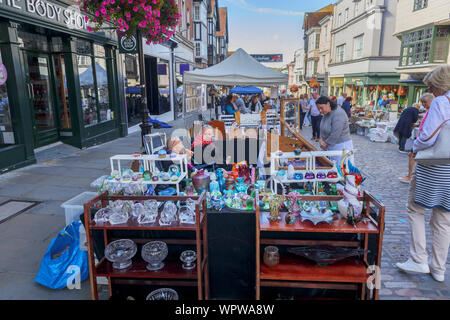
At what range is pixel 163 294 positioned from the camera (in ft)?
9.04

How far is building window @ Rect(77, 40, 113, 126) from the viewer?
931 centimetres

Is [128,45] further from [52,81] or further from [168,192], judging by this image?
[168,192]

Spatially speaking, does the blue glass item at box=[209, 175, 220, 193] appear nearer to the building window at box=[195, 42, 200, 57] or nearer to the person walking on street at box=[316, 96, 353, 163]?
the person walking on street at box=[316, 96, 353, 163]

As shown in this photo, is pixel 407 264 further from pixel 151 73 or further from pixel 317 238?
pixel 151 73

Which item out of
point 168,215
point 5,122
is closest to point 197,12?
point 5,122

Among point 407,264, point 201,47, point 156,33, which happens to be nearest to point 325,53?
point 201,47

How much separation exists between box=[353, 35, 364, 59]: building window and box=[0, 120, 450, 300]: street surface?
2137 cm

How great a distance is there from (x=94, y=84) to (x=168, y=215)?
8.69 metres

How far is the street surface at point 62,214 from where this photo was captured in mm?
3090

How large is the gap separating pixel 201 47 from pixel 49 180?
2557 cm

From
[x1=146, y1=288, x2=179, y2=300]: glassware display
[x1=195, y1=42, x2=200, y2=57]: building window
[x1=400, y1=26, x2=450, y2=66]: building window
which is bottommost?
[x1=146, y1=288, x2=179, y2=300]: glassware display

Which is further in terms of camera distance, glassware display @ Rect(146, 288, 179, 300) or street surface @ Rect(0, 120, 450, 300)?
A: street surface @ Rect(0, 120, 450, 300)

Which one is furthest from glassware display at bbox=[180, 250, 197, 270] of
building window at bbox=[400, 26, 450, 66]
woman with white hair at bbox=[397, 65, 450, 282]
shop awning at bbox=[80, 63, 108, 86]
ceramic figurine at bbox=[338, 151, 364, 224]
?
building window at bbox=[400, 26, 450, 66]
